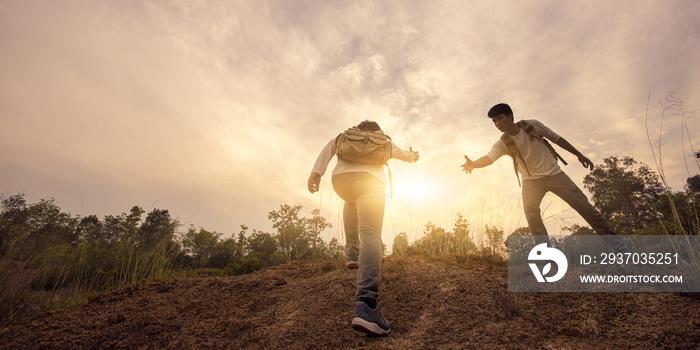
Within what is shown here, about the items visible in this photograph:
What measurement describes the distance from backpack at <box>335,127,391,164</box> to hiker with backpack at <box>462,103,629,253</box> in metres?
1.53

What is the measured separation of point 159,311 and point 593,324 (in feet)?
13.1

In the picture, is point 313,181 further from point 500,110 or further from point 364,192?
point 500,110

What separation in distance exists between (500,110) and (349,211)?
7.75 feet

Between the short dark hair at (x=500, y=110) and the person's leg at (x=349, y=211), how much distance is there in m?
2.19

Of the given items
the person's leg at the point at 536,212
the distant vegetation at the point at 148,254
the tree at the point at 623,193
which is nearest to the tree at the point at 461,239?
the distant vegetation at the point at 148,254

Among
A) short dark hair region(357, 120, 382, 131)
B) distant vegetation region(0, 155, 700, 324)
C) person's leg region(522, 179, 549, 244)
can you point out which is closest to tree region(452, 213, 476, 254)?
distant vegetation region(0, 155, 700, 324)

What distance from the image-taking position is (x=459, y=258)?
429cm

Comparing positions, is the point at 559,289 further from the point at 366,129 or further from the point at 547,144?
the point at 366,129

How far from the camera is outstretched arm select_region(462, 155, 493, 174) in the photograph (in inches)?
153

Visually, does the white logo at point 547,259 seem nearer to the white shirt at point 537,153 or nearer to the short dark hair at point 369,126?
the white shirt at point 537,153

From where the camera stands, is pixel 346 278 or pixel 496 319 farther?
pixel 346 278

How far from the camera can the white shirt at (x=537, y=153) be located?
11.9 feet

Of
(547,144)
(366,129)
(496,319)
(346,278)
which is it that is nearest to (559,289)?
(496,319)

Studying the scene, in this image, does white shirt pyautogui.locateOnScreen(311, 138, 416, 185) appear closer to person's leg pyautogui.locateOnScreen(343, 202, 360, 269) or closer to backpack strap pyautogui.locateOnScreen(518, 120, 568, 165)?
person's leg pyautogui.locateOnScreen(343, 202, 360, 269)
